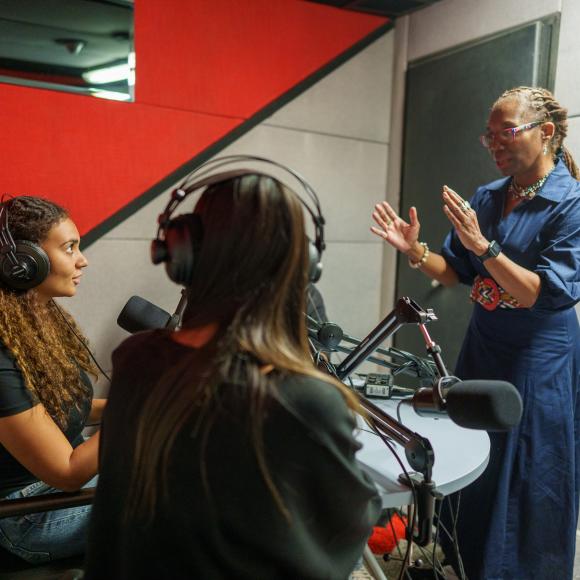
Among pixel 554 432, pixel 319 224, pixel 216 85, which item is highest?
pixel 216 85

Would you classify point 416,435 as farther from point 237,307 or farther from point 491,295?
point 491,295

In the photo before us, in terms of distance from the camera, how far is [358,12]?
9.75ft

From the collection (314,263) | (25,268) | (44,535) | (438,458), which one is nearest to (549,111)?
(438,458)

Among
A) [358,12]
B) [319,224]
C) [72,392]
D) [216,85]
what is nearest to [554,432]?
[319,224]

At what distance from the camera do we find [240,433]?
729 mm

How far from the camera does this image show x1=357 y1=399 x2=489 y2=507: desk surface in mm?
1118

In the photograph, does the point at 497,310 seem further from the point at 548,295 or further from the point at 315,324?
the point at 315,324

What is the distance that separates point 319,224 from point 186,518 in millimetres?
477

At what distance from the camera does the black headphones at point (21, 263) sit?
1292 millimetres

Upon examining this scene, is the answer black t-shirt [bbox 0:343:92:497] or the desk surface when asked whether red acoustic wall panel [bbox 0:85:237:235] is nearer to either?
black t-shirt [bbox 0:343:92:497]

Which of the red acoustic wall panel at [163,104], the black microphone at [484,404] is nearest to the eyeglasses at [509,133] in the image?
the black microphone at [484,404]

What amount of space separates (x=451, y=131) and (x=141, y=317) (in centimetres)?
184

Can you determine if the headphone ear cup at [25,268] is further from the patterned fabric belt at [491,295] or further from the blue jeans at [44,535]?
the patterned fabric belt at [491,295]

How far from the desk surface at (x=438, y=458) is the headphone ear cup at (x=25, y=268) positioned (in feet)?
2.63
